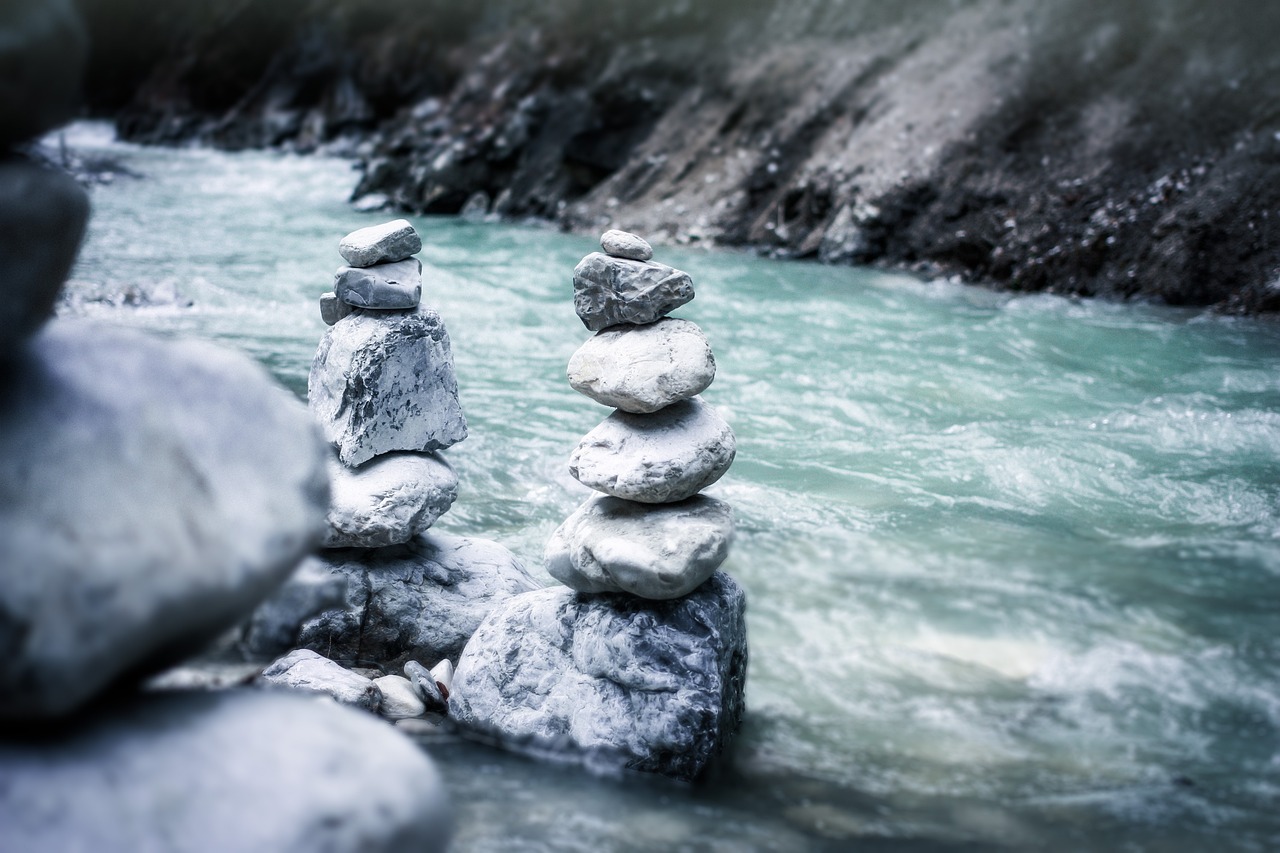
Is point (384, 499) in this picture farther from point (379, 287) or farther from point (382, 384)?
point (379, 287)

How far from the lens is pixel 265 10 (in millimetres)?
35250

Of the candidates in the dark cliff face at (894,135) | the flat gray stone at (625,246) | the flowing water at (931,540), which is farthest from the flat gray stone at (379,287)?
the dark cliff face at (894,135)

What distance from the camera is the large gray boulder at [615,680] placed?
3.74m

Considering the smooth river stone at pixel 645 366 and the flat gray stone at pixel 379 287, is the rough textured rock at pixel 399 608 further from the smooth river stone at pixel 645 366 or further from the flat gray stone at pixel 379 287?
the smooth river stone at pixel 645 366

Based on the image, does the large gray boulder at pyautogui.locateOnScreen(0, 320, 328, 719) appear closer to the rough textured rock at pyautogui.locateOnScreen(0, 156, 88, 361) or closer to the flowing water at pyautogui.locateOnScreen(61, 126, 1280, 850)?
the rough textured rock at pyautogui.locateOnScreen(0, 156, 88, 361)

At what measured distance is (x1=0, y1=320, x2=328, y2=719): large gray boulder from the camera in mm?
1825

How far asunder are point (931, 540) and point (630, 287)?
267 cm

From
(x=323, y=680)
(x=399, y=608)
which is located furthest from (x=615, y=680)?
(x=399, y=608)

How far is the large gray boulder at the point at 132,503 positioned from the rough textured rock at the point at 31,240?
3.2 inches

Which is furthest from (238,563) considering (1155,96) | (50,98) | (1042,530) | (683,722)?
(1155,96)

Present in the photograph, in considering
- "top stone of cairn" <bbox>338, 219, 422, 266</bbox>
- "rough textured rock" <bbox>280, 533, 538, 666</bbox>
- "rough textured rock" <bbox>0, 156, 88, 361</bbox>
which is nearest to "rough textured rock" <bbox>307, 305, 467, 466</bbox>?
"top stone of cairn" <bbox>338, 219, 422, 266</bbox>

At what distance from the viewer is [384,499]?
4.72m

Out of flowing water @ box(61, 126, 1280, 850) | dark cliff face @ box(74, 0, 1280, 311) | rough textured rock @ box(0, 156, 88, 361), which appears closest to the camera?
rough textured rock @ box(0, 156, 88, 361)

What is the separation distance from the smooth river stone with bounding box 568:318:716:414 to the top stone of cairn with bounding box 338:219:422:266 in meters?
1.15
